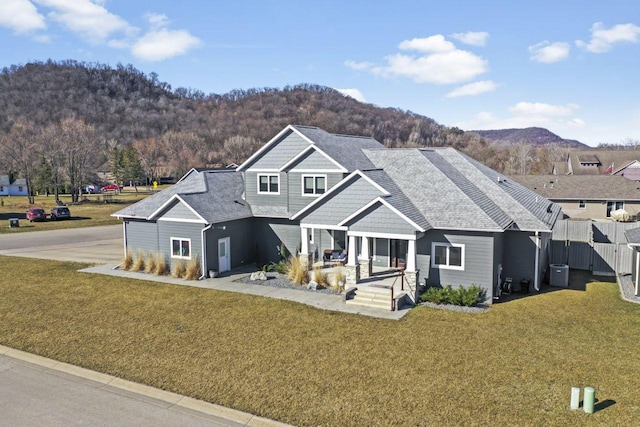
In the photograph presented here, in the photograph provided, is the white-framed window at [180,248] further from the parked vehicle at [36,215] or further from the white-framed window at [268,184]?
the parked vehicle at [36,215]

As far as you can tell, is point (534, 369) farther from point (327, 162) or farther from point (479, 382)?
point (327, 162)

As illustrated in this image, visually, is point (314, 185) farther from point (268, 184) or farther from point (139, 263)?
point (139, 263)

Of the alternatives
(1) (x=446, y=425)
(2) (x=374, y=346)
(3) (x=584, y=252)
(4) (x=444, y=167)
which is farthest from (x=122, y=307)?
(3) (x=584, y=252)

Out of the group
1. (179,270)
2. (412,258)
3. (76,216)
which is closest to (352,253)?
(412,258)

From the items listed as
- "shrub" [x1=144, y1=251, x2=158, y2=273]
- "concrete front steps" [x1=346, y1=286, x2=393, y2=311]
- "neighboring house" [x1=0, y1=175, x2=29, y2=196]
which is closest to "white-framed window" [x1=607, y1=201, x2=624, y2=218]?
"concrete front steps" [x1=346, y1=286, x2=393, y2=311]

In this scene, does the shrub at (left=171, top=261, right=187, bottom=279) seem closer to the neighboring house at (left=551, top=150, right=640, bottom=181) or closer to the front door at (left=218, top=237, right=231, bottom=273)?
the front door at (left=218, top=237, right=231, bottom=273)

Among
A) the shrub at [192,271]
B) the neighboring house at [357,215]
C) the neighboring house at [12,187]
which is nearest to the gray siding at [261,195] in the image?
the neighboring house at [357,215]
